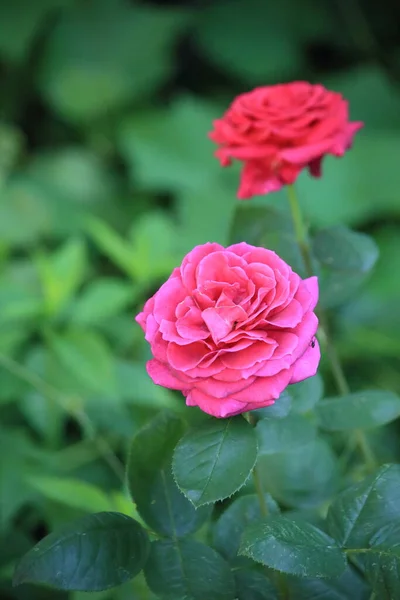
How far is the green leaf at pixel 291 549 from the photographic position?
0.36 meters

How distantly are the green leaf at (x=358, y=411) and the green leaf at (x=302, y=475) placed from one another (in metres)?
0.10

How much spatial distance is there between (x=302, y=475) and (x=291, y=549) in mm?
269

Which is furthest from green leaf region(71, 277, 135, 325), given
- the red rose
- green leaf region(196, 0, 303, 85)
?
green leaf region(196, 0, 303, 85)

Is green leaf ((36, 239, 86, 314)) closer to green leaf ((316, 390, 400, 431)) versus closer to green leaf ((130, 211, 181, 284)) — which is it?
green leaf ((130, 211, 181, 284))

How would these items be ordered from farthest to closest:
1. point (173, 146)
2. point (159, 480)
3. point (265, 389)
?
point (173, 146) → point (159, 480) → point (265, 389)

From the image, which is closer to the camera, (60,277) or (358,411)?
(358,411)

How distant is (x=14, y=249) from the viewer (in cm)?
138

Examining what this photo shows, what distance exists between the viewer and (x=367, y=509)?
1.36 feet

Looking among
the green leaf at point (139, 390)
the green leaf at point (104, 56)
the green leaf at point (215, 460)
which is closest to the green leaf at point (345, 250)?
the green leaf at point (215, 460)

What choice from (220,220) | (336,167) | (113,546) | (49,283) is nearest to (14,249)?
(220,220)

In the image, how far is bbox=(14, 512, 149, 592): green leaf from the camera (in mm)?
379

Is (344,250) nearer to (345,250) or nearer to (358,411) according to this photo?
(345,250)

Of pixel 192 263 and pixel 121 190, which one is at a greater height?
pixel 192 263

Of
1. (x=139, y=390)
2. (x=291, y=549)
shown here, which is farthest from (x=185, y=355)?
(x=139, y=390)
